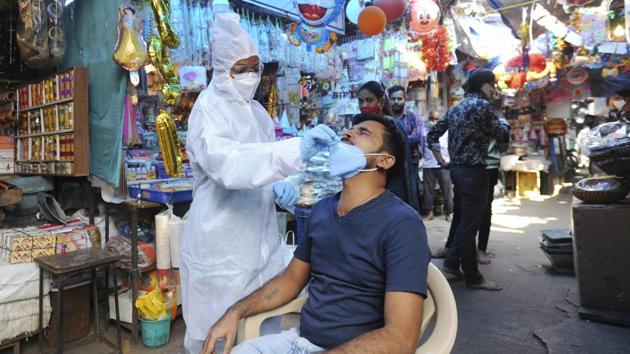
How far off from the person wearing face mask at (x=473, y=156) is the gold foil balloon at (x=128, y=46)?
262cm

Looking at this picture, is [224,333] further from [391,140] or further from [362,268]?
[391,140]

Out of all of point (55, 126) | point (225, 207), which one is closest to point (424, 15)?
point (55, 126)

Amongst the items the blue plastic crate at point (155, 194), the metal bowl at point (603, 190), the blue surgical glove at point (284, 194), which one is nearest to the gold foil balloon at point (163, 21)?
the blue plastic crate at point (155, 194)

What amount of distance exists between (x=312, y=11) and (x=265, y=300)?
309 cm

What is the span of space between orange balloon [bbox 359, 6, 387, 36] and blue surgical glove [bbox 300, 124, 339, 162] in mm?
3356

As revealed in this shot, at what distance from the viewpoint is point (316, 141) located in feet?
4.73

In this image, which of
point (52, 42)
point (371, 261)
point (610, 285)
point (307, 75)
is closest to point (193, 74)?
point (52, 42)

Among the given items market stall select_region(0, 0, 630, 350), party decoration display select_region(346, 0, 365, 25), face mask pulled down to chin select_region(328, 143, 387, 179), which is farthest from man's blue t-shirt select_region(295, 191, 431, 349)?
party decoration display select_region(346, 0, 365, 25)

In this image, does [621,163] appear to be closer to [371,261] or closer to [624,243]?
[624,243]

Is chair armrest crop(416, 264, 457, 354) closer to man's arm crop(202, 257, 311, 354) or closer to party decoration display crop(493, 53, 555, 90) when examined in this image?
man's arm crop(202, 257, 311, 354)

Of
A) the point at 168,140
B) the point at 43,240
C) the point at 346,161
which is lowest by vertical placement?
the point at 43,240

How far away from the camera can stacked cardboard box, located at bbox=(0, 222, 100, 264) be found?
2.77 m

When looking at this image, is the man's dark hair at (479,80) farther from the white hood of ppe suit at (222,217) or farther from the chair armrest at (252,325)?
the chair armrest at (252,325)

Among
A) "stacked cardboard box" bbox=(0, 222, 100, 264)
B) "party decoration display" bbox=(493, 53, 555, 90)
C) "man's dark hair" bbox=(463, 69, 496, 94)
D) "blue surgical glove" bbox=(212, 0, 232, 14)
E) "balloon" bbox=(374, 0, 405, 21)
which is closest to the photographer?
"stacked cardboard box" bbox=(0, 222, 100, 264)
